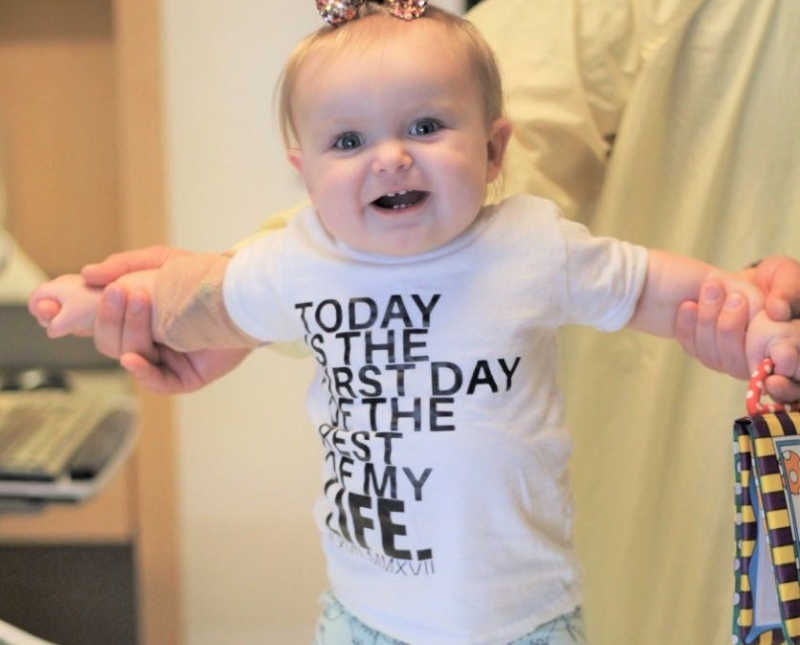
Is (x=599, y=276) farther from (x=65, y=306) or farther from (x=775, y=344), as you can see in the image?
(x=65, y=306)

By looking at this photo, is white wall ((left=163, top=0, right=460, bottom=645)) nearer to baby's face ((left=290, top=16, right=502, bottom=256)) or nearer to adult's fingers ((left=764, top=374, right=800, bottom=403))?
baby's face ((left=290, top=16, right=502, bottom=256))

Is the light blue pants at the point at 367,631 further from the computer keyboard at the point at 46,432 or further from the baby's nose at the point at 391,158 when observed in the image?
the computer keyboard at the point at 46,432

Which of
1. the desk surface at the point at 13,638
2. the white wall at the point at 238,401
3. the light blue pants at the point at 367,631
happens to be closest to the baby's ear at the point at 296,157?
the light blue pants at the point at 367,631

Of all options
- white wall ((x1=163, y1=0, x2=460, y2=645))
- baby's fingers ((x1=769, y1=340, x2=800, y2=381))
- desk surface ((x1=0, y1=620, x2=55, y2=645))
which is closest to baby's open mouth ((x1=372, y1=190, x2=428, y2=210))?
baby's fingers ((x1=769, y1=340, x2=800, y2=381))

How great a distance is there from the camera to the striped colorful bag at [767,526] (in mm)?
498

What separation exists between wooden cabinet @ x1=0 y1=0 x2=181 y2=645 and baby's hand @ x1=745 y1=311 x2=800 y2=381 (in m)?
0.83

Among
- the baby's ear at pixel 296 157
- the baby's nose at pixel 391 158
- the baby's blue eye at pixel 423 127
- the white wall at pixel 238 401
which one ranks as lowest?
the white wall at pixel 238 401

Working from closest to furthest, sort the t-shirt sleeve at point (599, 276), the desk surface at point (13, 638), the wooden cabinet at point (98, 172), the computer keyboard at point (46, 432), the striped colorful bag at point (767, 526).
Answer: the striped colorful bag at point (767, 526)
the t-shirt sleeve at point (599, 276)
the desk surface at point (13, 638)
the computer keyboard at point (46, 432)
the wooden cabinet at point (98, 172)

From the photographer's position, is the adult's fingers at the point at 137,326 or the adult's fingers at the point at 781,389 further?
the adult's fingers at the point at 137,326

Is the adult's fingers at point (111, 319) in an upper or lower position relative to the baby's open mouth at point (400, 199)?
lower

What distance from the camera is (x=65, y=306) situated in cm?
70

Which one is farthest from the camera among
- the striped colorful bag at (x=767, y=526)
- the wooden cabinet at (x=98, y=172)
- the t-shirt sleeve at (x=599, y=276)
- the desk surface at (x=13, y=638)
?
the wooden cabinet at (x=98, y=172)

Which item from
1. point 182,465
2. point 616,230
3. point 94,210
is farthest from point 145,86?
point 616,230

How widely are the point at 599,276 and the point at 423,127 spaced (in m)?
0.14
